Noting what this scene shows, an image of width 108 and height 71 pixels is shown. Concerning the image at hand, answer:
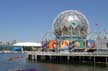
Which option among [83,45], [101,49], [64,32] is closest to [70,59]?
[101,49]

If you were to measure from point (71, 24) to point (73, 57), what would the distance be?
2823cm

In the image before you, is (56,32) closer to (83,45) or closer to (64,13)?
(64,13)

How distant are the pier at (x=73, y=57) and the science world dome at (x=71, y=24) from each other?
62.6 ft

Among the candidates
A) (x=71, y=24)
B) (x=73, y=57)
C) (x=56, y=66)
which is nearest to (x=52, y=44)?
(x=71, y=24)

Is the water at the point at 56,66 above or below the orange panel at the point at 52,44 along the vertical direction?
below

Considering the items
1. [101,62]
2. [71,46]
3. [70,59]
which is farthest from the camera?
[71,46]

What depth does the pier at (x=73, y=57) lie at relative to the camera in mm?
88938

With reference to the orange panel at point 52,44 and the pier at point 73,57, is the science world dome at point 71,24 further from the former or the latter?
the pier at point 73,57

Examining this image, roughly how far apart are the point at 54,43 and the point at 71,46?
7408 millimetres

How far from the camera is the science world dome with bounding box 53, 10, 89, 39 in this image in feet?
414

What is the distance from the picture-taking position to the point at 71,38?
123125 millimetres

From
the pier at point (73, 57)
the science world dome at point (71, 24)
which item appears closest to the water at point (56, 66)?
the pier at point (73, 57)

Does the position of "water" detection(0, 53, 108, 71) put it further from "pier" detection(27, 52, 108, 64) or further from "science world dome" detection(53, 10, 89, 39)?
"science world dome" detection(53, 10, 89, 39)

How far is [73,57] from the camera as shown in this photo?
3935 inches
